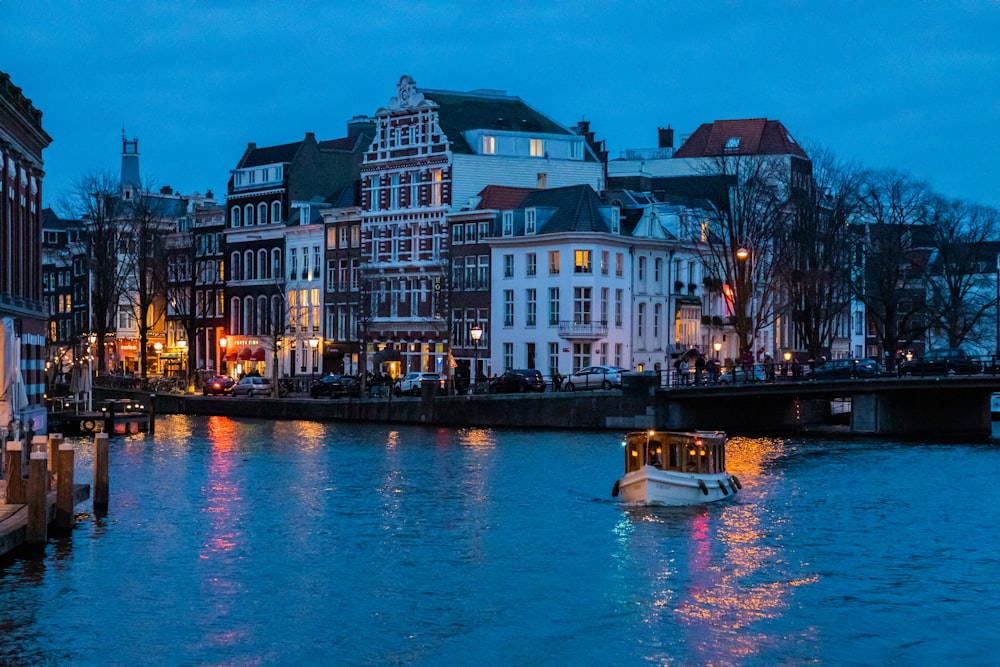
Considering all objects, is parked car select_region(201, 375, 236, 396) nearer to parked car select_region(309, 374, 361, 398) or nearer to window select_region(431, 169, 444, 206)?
parked car select_region(309, 374, 361, 398)

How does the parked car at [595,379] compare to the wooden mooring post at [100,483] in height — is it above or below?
above

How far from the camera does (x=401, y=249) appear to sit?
120 m

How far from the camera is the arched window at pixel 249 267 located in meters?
135

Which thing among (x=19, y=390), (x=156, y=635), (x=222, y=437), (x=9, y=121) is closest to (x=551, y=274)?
(x=222, y=437)

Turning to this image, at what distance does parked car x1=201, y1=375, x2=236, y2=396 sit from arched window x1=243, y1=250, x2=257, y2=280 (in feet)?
70.7

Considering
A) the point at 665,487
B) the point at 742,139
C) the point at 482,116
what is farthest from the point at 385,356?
the point at 665,487

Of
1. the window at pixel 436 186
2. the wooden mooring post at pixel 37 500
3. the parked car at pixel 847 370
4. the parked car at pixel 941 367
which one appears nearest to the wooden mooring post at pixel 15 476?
the wooden mooring post at pixel 37 500

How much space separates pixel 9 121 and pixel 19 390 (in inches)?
649

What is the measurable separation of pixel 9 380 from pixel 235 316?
277 feet

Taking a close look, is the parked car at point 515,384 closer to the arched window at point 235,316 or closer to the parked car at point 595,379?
the parked car at point 595,379

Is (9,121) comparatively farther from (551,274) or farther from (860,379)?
(551,274)

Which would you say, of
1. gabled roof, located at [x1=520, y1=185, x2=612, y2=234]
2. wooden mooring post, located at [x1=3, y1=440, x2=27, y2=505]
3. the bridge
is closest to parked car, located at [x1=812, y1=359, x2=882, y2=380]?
the bridge

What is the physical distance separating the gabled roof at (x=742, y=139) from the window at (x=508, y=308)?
26.1 m

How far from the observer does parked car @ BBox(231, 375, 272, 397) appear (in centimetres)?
10919
